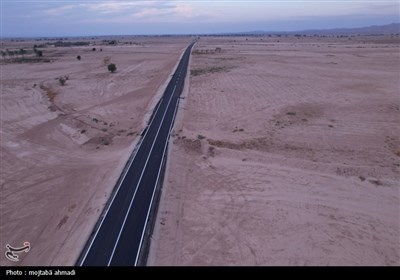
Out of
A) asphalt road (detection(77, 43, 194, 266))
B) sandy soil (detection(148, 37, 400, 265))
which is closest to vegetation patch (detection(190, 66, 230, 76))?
sandy soil (detection(148, 37, 400, 265))

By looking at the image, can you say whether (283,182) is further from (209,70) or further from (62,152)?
(209,70)

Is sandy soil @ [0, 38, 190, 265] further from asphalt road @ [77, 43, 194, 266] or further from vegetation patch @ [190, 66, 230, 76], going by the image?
vegetation patch @ [190, 66, 230, 76]

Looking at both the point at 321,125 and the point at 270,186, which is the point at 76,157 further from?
the point at 321,125

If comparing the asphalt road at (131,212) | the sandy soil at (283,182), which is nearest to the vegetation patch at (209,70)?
the sandy soil at (283,182)

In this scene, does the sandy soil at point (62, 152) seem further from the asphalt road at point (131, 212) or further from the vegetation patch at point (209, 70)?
the vegetation patch at point (209, 70)
